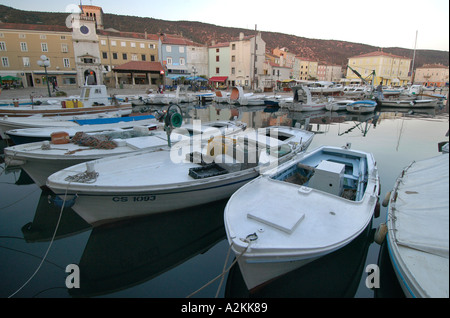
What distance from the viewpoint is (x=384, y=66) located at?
3012 inches

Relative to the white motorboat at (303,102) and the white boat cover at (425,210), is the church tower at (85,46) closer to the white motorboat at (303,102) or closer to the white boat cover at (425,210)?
the white motorboat at (303,102)

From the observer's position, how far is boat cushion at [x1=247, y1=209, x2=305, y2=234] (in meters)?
4.49

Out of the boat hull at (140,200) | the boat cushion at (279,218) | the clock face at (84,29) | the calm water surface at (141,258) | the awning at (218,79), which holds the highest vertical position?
the clock face at (84,29)

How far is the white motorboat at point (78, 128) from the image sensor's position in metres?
10.6

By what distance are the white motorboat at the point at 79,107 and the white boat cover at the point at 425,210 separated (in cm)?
1814

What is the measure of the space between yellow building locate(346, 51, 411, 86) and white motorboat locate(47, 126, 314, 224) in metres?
81.3

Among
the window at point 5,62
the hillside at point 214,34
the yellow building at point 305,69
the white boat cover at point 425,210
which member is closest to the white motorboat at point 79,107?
the white boat cover at point 425,210

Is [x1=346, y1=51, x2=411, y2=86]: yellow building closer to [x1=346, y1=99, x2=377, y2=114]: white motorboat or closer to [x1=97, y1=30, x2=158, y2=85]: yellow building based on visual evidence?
[x1=346, y1=99, x2=377, y2=114]: white motorboat

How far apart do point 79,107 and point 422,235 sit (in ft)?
63.6

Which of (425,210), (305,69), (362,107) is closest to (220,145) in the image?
(425,210)

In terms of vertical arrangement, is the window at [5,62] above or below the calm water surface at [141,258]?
above

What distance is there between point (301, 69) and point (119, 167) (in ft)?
311

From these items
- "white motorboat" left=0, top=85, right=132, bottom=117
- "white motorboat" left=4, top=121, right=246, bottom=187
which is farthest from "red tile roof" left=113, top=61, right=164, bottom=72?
"white motorboat" left=4, top=121, right=246, bottom=187

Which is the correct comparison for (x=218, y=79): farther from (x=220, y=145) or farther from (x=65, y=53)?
(x=220, y=145)
